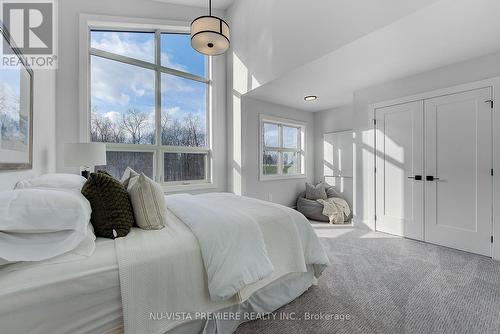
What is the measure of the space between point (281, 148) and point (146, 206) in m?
3.68

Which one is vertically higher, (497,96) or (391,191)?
(497,96)

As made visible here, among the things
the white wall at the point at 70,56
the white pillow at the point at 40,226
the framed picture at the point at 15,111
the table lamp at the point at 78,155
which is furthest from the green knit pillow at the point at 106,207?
the white wall at the point at 70,56

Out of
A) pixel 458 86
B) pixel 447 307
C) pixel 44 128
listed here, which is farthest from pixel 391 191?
pixel 44 128

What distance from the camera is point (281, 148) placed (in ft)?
15.8

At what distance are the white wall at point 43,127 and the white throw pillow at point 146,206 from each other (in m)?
0.91

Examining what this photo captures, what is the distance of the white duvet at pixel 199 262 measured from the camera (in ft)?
3.50

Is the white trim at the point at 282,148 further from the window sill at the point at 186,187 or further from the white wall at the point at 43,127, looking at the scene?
the white wall at the point at 43,127

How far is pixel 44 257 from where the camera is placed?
963 millimetres

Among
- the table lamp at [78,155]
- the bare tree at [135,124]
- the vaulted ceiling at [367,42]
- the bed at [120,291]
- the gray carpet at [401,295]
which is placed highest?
the vaulted ceiling at [367,42]

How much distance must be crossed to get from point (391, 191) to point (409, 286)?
1742 millimetres

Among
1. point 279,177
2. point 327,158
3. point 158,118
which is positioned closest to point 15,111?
point 158,118

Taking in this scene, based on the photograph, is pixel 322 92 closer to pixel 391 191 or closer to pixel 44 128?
pixel 391 191

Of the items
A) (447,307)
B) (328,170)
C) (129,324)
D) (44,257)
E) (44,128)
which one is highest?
(44,128)

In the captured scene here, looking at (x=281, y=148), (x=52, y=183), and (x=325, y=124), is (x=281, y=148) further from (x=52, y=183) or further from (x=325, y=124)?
(x=52, y=183)
